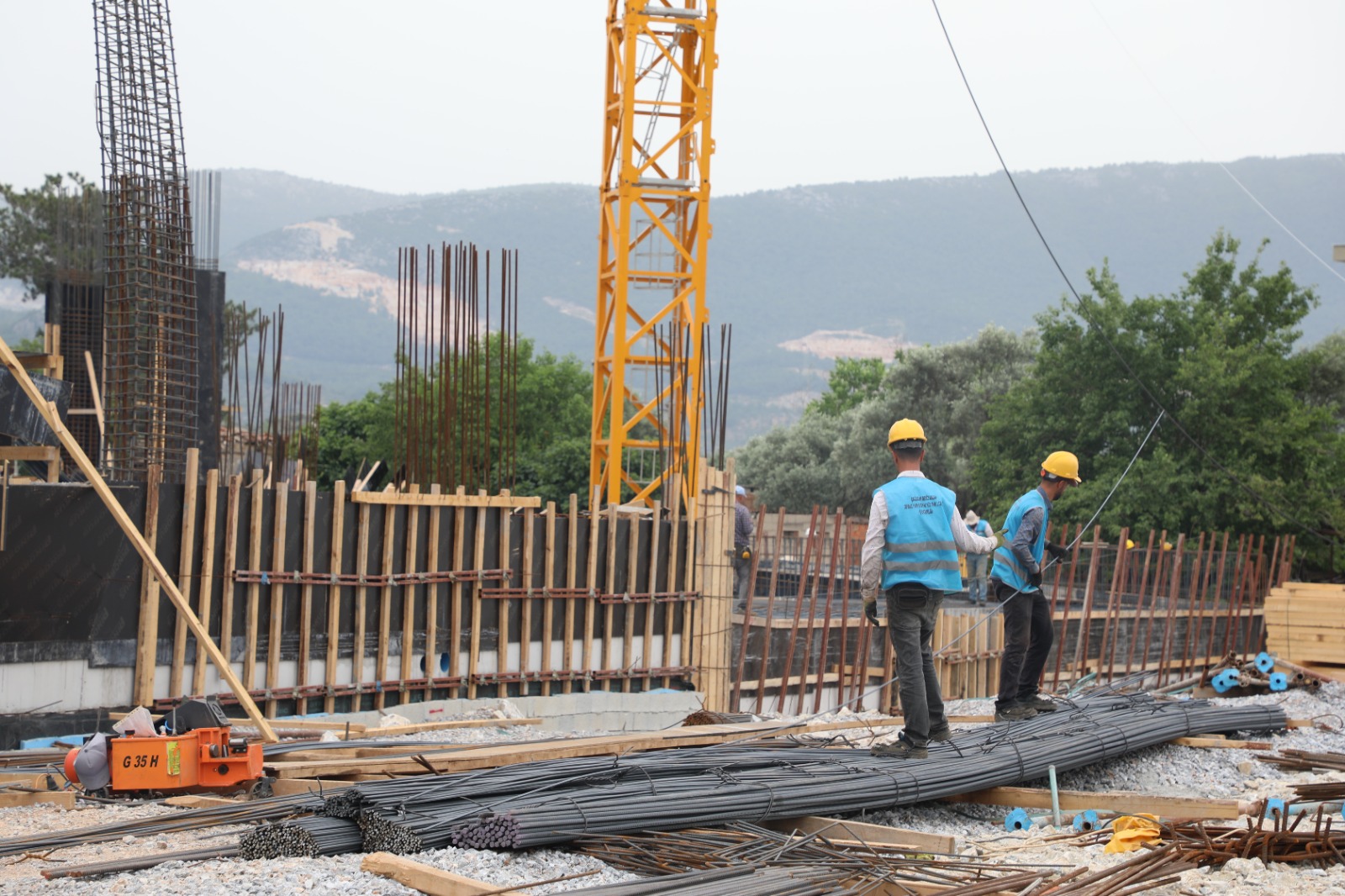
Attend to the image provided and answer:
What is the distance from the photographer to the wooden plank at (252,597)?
32.5 feet

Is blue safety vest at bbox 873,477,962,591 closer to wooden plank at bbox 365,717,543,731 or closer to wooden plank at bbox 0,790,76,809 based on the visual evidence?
wooden plank at bbox 365,717,543,731

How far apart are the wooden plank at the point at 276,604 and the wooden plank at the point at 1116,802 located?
210 inches

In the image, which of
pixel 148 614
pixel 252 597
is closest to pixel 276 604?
pixel 252 597

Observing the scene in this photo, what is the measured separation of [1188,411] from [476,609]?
21.8m

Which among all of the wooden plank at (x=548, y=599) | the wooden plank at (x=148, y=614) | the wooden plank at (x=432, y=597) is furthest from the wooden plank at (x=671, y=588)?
the wooden plank at (x=148, y=614)

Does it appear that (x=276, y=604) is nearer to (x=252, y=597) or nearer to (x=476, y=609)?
(x=252, y=597)

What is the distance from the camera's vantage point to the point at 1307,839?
221 inches

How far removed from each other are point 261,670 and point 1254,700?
10.2 metres

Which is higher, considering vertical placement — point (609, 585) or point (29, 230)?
point (29, 230)

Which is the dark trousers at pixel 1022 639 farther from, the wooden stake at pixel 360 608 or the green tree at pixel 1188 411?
the green tree at pixel 1188 411

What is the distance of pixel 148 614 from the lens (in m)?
9.34

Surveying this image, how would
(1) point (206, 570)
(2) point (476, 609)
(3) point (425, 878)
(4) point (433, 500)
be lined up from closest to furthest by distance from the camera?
(3) point (425, 878) → (1) point (206, 570) → (4) point (433, 500) → (2) point (476, 609)

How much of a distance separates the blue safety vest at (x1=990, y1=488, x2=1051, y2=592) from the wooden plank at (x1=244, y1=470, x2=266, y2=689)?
17.8 feet

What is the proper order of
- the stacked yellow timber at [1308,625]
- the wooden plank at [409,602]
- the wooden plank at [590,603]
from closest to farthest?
1. the wooden plank at [409,602]
2. the wooden plank at [590,603]
3. the stacked yellow timber at [1308,625]
